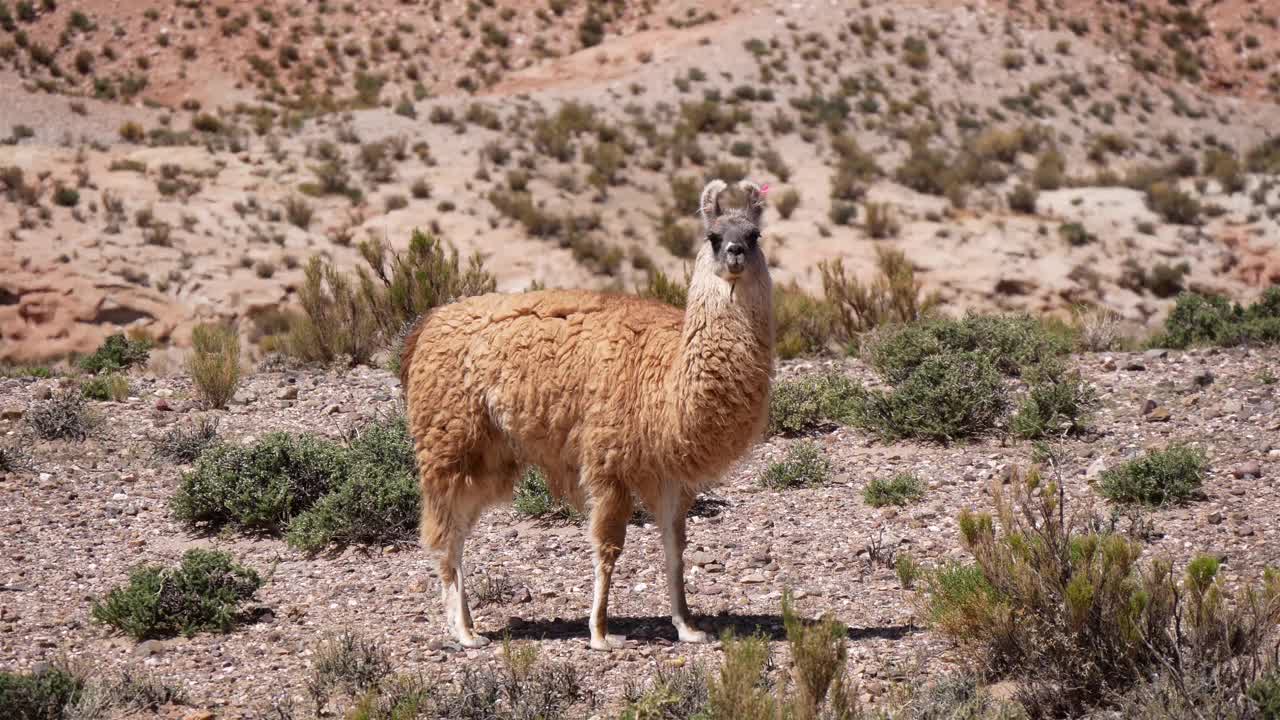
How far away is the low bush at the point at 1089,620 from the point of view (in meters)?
5.23

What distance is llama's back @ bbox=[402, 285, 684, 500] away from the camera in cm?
670

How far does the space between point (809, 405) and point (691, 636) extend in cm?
466

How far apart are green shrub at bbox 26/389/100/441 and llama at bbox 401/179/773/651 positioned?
210 inches

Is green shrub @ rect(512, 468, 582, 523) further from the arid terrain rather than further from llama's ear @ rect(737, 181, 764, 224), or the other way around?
llama's ear @ rect(737, 181, 764, 224)

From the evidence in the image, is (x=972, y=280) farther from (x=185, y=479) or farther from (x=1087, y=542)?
(x=1087, y=542)

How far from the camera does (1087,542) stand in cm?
552

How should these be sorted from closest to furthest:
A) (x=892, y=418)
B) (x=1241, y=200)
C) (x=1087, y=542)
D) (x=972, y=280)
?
1. (x=1087, y=542)
2. (x=892, y=418)
3. (x=972, y=280)
4. (x=1241, y=200)

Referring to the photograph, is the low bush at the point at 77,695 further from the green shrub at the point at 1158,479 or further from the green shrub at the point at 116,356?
the green shrub at the point at 116,356

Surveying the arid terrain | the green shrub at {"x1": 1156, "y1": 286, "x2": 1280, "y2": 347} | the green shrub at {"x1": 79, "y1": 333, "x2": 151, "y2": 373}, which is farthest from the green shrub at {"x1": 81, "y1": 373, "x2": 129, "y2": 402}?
the green shrub at {"x1": 1156, "y1": 286, "x2": 1280, "y2": 347}

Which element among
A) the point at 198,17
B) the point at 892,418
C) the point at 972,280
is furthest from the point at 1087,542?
the point at 198,17

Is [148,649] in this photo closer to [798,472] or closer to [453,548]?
[453,548]

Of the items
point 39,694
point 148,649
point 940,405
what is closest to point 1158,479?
point 940,405

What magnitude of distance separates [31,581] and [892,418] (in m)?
6.77

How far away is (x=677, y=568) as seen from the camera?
6754mm
